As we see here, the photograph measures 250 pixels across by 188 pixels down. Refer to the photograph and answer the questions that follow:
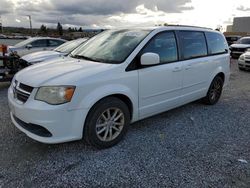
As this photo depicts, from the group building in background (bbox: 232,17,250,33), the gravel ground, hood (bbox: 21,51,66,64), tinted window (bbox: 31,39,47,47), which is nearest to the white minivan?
the gravel ground

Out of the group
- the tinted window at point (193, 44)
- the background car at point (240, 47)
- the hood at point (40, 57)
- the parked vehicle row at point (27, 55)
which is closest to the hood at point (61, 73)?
the tinted window at point (193, 44)

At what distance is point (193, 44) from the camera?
493 cm

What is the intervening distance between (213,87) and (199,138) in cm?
209

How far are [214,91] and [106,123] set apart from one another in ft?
10.9

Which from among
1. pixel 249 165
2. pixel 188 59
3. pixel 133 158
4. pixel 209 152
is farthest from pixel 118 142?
pixel 188 59

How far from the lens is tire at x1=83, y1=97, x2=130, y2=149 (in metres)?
3.32

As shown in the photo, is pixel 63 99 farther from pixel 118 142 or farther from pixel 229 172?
pixel 229 172

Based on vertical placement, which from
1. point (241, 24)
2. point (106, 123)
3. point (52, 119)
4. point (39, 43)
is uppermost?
point (241, 24)

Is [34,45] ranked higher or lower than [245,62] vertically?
higher

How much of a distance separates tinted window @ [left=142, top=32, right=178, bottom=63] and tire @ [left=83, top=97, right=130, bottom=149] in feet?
3.36

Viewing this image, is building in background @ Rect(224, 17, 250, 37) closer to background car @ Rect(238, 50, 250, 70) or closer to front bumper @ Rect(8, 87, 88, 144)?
background car @ Rect(238, 50, 250, 70)

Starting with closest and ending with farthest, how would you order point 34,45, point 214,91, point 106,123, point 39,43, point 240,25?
point 106,123
point 214,91
point 34,45
point 39,43
point 240,25

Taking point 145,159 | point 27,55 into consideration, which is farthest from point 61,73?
point 27,55

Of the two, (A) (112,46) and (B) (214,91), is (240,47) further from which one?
(A) (112,46)
